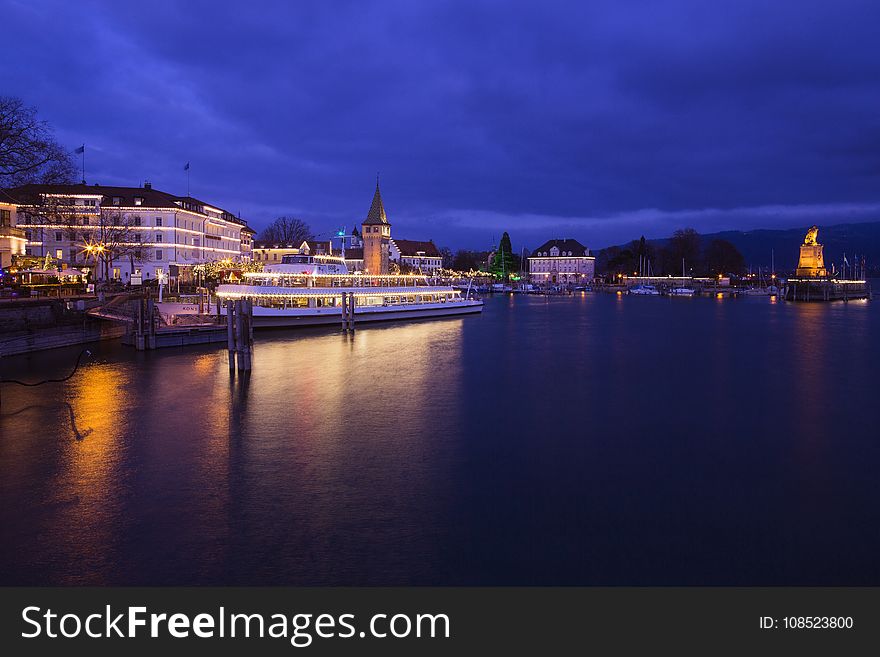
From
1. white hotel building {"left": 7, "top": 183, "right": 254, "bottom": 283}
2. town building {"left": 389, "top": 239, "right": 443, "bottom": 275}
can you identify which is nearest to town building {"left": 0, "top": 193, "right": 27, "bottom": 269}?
white hotel building {"left": 7, "top": 183, "right": 254, "bottom": 283}

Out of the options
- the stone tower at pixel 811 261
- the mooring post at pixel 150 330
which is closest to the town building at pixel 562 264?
the stone tower at pixel 811 261

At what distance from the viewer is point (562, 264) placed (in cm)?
17438

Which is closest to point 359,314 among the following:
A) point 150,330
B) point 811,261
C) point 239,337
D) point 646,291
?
point 150,330

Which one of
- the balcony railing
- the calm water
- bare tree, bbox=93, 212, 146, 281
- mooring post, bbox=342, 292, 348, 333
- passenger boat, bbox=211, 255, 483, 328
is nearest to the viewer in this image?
the calm water

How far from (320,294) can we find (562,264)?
13541 centimetres

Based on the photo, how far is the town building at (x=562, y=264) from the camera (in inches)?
6806

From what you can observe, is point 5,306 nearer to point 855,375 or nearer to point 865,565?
point 865,565

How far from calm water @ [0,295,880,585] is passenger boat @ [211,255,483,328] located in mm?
16196

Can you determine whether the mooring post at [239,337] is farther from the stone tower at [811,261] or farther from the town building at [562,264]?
the town building at [562,264]

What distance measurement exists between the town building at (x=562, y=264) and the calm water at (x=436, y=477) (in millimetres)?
147740

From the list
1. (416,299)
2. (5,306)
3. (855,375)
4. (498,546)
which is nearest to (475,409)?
(498,546)

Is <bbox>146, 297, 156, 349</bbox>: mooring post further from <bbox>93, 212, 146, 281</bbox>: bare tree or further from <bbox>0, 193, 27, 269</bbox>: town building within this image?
<bbox>93, 212, 146, 281</bbox>: bare tree

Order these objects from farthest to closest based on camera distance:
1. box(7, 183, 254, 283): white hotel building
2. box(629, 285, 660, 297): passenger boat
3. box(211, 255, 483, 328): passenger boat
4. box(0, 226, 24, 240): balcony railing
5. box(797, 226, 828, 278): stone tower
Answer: box(629, 285, 660, 297): passenger boat < box(797, 226, 828, 278): stone tower < box(7, 183, 254, 283): white hotel building < box(211, 255, 483, 328): passenger boat < box(0, 226, 24, 240): balcony railing

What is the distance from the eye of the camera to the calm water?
920cm
